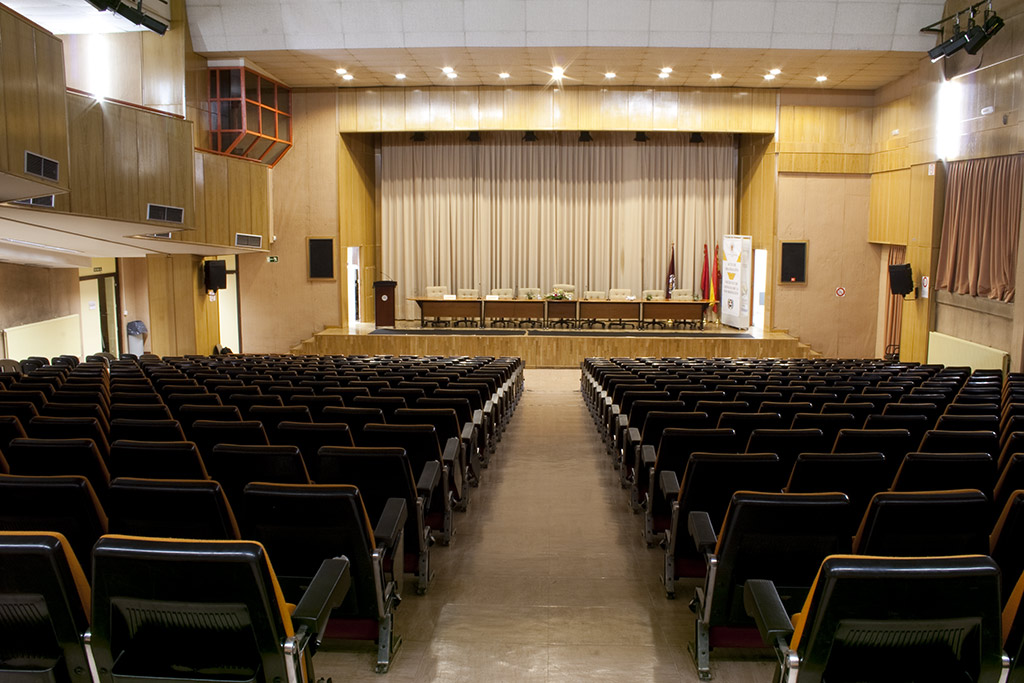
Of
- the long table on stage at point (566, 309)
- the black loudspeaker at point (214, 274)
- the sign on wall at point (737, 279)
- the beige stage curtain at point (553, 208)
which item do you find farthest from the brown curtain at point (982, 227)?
the black loudspeaker at point (214, 274)

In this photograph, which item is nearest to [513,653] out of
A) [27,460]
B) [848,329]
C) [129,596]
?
[129,596]

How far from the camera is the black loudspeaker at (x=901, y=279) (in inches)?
608

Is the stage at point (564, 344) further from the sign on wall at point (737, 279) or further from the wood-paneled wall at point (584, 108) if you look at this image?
the wood-paneled wall at point (584, 108)

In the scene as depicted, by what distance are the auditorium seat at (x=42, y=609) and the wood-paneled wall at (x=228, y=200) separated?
12.7 m

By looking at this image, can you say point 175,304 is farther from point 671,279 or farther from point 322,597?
point 322,597

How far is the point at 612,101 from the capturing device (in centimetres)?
1794

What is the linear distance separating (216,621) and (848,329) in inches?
713

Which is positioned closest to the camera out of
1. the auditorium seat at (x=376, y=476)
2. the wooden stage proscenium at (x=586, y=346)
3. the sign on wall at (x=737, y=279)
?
the auditorium seat at (x=376, y=476)

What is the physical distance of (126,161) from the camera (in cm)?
1204

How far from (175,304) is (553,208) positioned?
9.78 m

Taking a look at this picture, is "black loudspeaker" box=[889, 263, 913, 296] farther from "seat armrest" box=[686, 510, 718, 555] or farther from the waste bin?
the waste bin

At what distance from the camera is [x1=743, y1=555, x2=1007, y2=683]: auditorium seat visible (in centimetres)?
213

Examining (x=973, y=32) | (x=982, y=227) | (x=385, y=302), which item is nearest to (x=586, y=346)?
(x=385, y=302)

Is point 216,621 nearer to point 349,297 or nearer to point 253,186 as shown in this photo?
point 253,186
